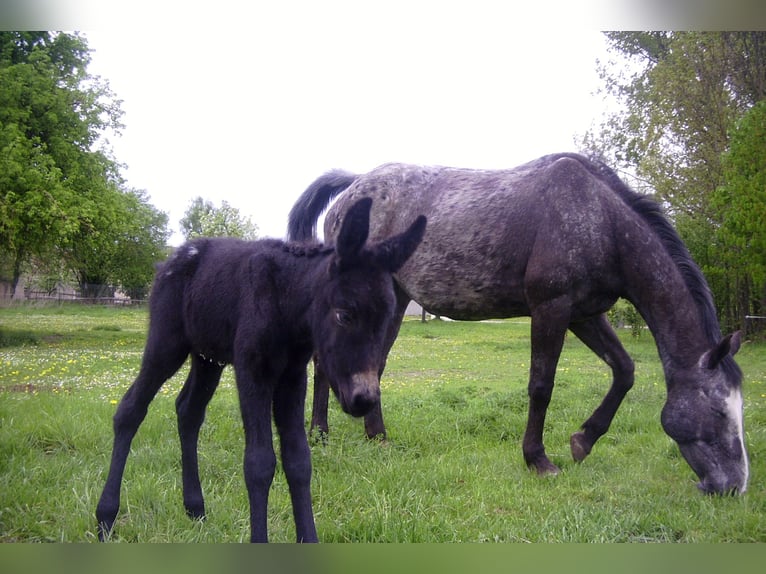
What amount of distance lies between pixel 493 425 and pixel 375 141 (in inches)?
68.8

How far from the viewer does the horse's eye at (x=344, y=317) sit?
1.97 metres

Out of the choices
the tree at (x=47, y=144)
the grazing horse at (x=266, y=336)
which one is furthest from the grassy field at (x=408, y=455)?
the tree at (x=47, y=144)

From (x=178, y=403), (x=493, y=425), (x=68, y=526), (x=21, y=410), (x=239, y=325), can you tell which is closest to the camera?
(x=239, y=325)

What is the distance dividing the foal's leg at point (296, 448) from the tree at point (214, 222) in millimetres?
985

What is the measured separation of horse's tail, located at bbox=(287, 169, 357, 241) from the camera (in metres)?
3.11

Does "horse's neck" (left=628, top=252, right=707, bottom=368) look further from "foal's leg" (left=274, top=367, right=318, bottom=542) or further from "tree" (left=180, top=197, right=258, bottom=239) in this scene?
"tree" (left=180, top=197, right=258, bottom=239)

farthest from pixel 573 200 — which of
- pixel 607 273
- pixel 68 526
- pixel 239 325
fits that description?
pixel 68 526

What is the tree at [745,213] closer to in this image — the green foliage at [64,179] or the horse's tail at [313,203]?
the horse's tail at [313,203]

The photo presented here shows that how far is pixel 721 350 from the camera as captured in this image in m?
2.67

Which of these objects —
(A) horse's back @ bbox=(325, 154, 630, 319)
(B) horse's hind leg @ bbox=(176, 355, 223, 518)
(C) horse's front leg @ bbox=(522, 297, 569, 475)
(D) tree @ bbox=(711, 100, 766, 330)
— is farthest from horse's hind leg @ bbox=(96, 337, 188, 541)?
(D) tree @ bbox=(711, 100, 766, 330)

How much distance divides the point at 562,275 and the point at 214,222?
188 cm

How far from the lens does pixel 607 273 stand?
122 inches

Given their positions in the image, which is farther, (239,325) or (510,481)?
(510,481)

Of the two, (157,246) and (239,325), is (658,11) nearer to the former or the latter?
(239,325)
